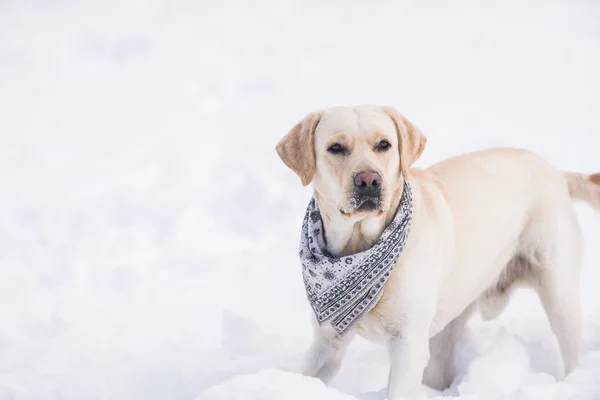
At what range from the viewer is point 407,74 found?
954cm

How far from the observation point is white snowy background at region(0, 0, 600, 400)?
4621mm

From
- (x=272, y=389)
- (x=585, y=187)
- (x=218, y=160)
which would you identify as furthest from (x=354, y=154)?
(x=218, y=160)

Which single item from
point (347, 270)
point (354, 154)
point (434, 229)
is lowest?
point (347, 270)

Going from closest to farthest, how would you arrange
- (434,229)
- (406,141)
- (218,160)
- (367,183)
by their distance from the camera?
(367,183) < (406,141) < (434,229) < (218,160)

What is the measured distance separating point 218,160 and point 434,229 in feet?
14.1

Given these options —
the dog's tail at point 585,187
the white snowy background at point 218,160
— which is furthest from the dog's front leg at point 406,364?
the dog's tail at point 585,187

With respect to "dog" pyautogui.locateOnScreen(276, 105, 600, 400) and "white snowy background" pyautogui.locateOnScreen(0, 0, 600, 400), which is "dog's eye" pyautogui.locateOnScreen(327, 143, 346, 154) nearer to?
"dog" pyautogui.locateOnScreen(276, 105, 600, 400)

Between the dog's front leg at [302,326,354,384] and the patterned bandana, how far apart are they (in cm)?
18

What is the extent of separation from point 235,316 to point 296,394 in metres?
2.22

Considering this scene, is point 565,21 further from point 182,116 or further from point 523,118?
point 182,116

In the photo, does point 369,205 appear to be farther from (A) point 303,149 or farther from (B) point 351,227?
(A) point 303,149

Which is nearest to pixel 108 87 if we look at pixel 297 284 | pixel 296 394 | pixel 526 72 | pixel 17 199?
pixel 17 199

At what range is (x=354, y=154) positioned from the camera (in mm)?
3410

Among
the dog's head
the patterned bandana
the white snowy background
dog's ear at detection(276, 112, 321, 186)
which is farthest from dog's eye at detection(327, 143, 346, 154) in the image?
the white snowy background
